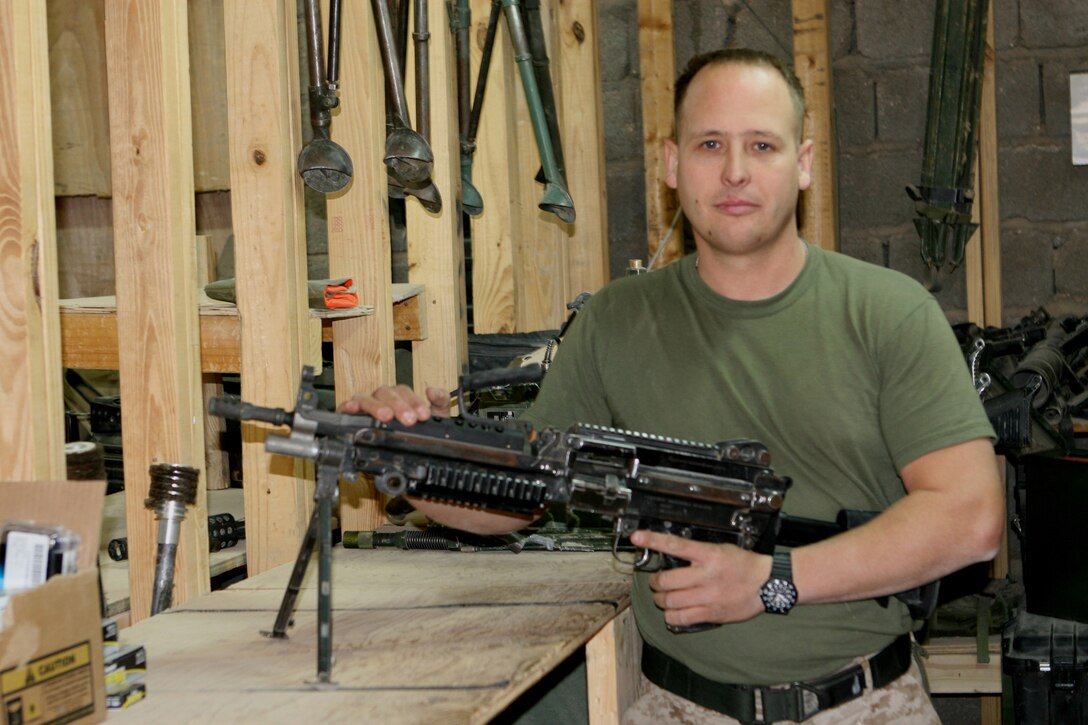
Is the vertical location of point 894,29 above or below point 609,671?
above

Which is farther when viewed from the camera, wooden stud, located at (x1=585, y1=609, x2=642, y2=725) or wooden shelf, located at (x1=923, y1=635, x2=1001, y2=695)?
wooden shelf, located at (x1=923, y1=635, x2=1001, y2=695)

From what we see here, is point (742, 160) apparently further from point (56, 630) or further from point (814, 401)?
point (56, 630)

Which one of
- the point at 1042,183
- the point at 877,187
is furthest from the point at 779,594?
the point at 1042,183

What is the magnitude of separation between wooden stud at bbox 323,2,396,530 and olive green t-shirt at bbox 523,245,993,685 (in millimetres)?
949

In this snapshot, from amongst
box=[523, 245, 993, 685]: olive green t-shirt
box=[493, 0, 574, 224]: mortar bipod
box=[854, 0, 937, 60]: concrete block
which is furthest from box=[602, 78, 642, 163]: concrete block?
box=[523, 245, 993, 685]: olive green t-shirt

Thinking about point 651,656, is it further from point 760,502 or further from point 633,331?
point 633,331

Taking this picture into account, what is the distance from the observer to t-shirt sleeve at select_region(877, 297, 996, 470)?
6.13 ft

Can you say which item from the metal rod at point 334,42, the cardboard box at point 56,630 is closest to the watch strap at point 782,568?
the cardboard box at point 56,630

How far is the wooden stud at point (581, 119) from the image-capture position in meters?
4.12

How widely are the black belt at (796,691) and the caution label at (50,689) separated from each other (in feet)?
3.25

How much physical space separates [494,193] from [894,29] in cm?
164

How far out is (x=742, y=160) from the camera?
1.98m

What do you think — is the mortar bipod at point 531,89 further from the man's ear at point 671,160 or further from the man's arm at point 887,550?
the man's arm at point 887,550

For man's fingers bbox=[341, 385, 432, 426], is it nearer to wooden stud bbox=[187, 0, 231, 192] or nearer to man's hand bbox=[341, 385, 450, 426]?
man's hand bbox=[341, 385, 450, 426]
